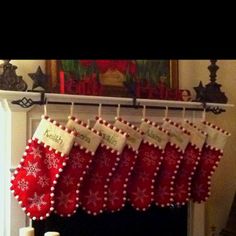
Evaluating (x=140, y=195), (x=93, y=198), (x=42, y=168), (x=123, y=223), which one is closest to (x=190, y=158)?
(x=140, y=195)

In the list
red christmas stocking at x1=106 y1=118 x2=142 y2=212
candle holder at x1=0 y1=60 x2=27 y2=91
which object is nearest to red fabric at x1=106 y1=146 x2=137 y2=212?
red christmas stocking at x1=106 y1=118 x2=142 y2=212

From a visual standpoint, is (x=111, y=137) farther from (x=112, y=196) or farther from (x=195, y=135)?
(x=195, y=135)

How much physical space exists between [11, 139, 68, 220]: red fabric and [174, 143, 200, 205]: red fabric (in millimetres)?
707

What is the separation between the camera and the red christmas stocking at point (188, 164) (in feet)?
6.98

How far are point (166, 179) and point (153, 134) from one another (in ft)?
0.80

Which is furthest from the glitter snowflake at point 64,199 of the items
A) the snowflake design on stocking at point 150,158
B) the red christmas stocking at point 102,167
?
the snowflake design on stocking at point 150,158

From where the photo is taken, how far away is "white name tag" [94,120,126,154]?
1859 millimetres

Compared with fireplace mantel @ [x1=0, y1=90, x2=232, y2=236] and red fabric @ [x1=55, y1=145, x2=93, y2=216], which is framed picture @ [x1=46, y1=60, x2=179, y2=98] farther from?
red fabric @ [x1=55, y1=145, x2=93, y2=216]

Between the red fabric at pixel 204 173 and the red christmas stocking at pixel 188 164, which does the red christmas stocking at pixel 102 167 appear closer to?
the red christmas stocking at pixel 188 164

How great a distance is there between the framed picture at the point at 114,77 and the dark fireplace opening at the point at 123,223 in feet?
1.89

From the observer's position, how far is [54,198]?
5.54ft

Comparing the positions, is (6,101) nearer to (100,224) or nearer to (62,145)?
(62,145)
